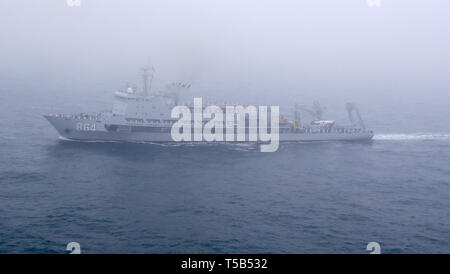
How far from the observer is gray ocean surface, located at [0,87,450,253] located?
3262 cm

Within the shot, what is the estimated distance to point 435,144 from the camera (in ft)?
233

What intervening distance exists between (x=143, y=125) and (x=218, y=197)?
30585 millimetres

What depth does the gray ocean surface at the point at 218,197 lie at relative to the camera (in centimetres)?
3262

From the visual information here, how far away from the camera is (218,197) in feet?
140

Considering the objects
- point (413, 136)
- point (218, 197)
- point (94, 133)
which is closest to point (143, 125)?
point (94, 133)

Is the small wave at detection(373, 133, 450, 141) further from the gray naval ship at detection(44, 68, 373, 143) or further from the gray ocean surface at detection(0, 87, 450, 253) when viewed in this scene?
the gray ocean surface at detection(0, 87, 450, 253)

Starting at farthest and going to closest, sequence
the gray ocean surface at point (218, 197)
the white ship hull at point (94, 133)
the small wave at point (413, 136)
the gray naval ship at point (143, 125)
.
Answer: the small wave at point (413, 136), the gray naval ship at point (143, 125), the white ship hull at point (94, 133), the gray ocean surface at point (218, 197)

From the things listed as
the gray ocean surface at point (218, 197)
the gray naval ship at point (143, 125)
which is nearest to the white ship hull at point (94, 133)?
the gray naval ship at point (143, 125)

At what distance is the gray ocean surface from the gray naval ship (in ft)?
8.91

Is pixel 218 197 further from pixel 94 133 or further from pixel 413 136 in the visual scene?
pixel 413 136

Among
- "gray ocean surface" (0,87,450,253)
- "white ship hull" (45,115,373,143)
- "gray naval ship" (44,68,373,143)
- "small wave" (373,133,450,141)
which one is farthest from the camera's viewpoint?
"small wave" (373,133,450,141)

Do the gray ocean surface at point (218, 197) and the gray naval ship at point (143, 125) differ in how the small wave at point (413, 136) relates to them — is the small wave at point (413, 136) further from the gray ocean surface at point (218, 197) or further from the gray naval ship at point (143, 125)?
the gray ocean surface at point (218, 197)

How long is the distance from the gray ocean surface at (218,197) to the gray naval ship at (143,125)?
8.91ft

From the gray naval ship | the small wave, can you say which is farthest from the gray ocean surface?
the small wave
